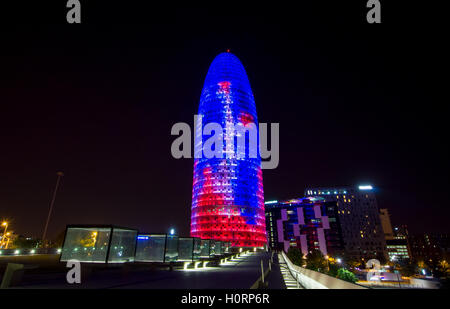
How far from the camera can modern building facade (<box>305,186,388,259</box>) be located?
16262cm

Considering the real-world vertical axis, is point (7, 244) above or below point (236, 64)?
below

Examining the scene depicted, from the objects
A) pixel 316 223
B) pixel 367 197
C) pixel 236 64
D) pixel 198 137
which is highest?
pixel 236 64

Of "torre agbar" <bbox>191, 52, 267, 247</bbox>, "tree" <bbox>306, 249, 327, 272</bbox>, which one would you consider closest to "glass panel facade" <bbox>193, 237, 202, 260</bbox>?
"tree" <bbox>306, 249, 327, 272</bbox>

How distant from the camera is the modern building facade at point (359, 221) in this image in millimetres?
162625

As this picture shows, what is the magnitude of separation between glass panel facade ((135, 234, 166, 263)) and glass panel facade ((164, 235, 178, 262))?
566mm

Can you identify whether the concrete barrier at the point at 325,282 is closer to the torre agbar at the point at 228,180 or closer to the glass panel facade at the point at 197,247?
the glass panel facade at the point at 197,247

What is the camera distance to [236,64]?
124562 millimetres

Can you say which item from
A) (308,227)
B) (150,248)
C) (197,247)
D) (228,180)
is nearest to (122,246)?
(150,248)

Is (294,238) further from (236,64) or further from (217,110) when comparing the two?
(236,64)

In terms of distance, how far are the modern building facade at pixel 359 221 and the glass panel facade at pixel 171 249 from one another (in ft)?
581
